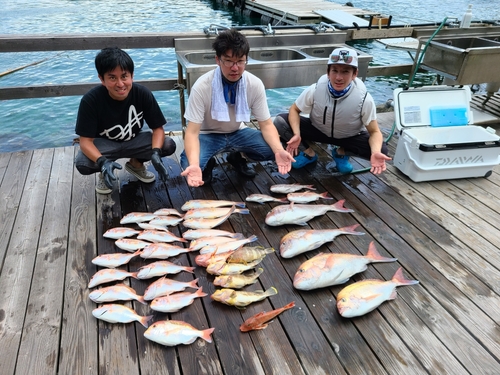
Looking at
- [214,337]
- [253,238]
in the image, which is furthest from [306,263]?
[214,337]

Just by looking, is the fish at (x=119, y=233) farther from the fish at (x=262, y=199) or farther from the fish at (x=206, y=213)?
the fish at (x=262, y=199)

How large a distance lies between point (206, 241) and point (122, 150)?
4.21 feet

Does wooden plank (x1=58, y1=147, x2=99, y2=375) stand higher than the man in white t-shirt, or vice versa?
the man in white t-shirt

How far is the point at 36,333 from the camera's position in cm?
198

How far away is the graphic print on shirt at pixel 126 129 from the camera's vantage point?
310cm

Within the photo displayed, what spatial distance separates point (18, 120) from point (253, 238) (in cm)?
699

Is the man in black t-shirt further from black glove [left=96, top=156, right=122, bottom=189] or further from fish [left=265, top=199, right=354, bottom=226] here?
fish [left=265, top=199, right=354, bottom=226]

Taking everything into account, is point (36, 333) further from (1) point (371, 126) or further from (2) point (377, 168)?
Answer: (1) point (371, 126)

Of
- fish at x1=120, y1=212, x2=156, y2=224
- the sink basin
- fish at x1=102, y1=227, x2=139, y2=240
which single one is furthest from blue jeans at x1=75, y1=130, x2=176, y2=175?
the sink basin

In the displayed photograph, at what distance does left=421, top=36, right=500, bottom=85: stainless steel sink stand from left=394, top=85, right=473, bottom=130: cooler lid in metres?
0.32

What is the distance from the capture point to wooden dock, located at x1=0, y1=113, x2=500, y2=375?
1.87 m

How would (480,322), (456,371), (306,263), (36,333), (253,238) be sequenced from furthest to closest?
(253,238), (306,263), (480,322), (36,333), (456,371)

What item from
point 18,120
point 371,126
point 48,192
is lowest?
point 18,120

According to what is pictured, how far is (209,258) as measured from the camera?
2.44 m
